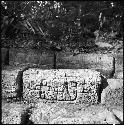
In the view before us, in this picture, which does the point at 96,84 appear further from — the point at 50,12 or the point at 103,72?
the point at 50,12

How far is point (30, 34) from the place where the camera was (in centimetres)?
241

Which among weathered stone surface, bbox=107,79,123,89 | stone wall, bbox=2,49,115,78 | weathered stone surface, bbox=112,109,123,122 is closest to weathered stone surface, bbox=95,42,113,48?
stone wall, bbox=2,49,115,78

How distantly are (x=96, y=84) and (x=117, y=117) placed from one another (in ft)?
0.80

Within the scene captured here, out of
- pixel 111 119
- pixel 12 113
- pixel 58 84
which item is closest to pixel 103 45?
pixel 58 84

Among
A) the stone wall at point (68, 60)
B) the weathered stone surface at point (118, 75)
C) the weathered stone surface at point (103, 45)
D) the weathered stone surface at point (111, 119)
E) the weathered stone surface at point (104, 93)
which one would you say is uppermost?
the weathered stone surface at point (103, 45)

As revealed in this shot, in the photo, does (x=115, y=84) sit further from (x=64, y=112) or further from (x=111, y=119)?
(x=64, y=112)

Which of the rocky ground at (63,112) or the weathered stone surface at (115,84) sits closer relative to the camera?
the rocky ground at (63,112)

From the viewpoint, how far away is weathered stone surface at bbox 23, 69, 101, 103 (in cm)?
166

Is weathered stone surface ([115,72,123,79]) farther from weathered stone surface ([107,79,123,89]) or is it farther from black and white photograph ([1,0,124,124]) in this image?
weathered stone surface ([107,79,123,89])

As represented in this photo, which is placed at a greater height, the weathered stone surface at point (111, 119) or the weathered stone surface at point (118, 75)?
the weathered stone surface at point (118, 75)

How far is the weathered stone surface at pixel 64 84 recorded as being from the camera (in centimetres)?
166

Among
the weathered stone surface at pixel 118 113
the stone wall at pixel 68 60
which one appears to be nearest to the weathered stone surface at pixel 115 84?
the weathered stone surface at pixel 118 113

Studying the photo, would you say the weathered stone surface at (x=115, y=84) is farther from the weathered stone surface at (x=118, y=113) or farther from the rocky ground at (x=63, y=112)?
the weathered stone surface at (x=118, y=113)

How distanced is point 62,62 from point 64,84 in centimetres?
40
